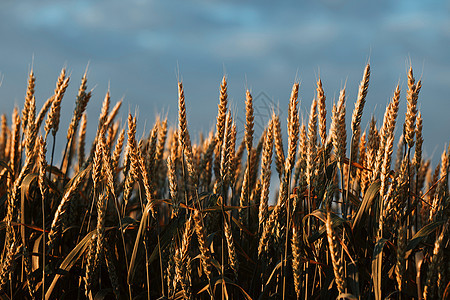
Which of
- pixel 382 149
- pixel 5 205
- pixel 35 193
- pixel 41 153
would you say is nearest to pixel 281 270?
pixel 382 149

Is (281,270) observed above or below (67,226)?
below

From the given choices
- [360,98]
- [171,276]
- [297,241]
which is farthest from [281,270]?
[360,98]

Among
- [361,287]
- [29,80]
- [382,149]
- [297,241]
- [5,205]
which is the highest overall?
[29,80]

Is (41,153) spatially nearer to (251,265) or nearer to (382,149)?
(251,265)

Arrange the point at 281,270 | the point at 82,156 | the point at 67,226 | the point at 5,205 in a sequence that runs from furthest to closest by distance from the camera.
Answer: the point at 82,156 → the point at 5,205 → the point at 67,226 → the point at 281,270

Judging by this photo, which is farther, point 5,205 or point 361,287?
point 5,205

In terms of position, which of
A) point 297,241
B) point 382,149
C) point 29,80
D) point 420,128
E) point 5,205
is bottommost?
point 297,241

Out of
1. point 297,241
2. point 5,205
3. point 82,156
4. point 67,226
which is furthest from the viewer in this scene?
point 82,156

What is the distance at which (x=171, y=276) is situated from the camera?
221cm

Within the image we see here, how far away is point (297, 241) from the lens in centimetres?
197

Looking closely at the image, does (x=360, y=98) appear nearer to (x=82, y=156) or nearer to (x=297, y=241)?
(x=297, y=241)

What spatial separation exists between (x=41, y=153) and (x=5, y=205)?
1.04 m

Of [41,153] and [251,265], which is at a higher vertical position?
[41,153]

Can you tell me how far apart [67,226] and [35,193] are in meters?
0.36
